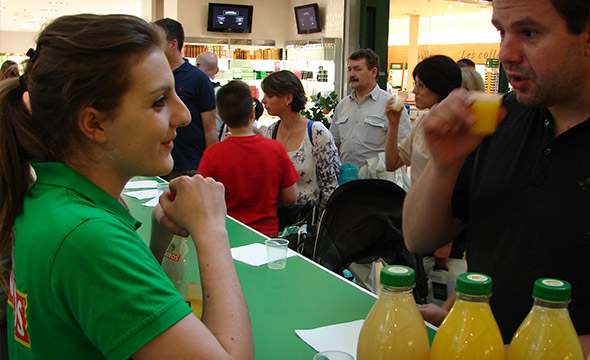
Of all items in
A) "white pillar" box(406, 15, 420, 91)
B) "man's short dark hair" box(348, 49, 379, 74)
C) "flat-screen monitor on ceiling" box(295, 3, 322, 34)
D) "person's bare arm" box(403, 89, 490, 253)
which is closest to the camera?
"person's bare arm" box(403, 89, 490, 253)

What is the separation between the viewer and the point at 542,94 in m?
1.24

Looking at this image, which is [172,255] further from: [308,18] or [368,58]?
[308,18]

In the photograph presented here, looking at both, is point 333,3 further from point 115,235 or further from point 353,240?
point 115,235

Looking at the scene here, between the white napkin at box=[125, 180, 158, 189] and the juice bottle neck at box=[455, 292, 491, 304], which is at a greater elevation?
the juice bottle neck at box=[455, 292, 491, 304]

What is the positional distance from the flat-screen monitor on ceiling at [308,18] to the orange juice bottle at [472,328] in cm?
935

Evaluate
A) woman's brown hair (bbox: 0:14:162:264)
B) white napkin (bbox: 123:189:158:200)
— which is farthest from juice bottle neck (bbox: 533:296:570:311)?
white napkin (bbox: 123:189:158:200)

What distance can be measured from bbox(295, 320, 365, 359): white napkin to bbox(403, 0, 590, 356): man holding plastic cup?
350 mm

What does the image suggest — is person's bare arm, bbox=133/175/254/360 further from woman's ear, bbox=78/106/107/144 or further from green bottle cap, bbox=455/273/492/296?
green bottle cap, bbox=455/273/492/296

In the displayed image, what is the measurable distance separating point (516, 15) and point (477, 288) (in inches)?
30.5

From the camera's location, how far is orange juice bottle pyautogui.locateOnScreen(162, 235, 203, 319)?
1.37 m

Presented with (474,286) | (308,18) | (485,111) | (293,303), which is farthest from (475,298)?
(308,18)

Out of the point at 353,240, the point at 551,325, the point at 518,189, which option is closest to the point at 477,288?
the point at 551,325

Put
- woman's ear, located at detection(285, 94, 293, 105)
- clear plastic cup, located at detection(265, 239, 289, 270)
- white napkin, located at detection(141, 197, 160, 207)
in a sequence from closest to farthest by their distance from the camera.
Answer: clear plastic cup, located at detection(265, 239, 289, 270), white napkin, located at detection(141, 197, 160, 207), woman's ear, located at detection(285, 94, 293, 105)

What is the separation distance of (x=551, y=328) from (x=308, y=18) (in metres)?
9.59
